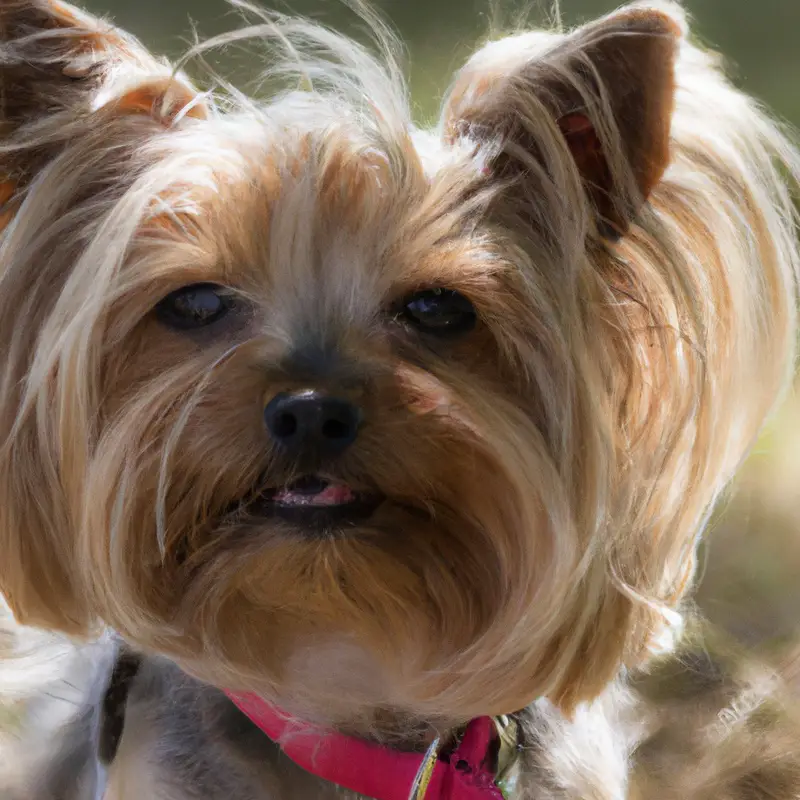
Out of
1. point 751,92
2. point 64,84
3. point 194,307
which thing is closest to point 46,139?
point 64,84

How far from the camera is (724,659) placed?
2596mm

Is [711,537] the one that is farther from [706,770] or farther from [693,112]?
[693,112]

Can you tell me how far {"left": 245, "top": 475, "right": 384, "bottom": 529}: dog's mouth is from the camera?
1.31 meters

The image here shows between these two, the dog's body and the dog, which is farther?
the dog's body

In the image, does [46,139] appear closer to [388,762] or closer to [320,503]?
[320,503]

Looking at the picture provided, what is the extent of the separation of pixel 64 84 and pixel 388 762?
106 cm

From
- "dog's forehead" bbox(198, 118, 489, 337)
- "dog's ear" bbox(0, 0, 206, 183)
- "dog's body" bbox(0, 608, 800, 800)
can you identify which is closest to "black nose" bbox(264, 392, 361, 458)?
"dog's forehead" bbox(198, 118, 489, 337)

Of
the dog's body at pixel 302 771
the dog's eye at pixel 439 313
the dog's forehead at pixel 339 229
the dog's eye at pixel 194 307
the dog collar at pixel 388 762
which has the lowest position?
the dog's body at pixel 302 771

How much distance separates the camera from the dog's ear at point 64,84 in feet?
4.63

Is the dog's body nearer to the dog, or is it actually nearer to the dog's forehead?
the dog

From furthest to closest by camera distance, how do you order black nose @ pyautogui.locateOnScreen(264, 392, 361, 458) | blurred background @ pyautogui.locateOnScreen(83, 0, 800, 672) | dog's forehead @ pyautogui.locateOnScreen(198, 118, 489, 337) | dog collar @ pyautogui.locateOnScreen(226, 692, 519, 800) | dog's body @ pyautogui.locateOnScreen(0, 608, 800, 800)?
blurred background @ pyautogui.locateOnScreen(83, 0, 800, 672) < dog's body @ pyautogui.locateOnScreen(0, 608, 800, 800) < dog collar @ pyautogui.locateOnScreen(226, 692, 519, 800) < dog's forehead @ pyautogui.locateOnScreen(198, 118, 489, 337) < black nose @ pyautogui.locateOnScreen(264, 392, 361, 458)

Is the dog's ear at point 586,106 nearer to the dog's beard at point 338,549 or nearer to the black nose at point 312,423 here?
the dog's beard at point 338,549

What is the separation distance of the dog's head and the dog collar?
0.09 m

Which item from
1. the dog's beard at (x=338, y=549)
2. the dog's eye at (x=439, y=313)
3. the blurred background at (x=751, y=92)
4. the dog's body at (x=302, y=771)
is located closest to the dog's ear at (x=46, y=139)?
the dog's beard at (x=338, y=549)
